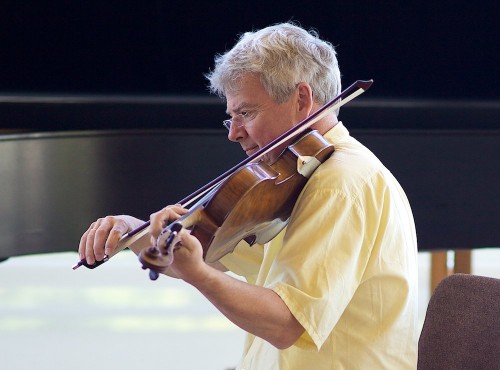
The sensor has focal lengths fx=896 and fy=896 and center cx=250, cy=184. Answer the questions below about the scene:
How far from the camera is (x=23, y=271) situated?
614 cm

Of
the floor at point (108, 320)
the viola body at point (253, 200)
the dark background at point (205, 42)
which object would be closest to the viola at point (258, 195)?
the viola body at point (253, 200)

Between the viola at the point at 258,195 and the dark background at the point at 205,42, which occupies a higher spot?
the viola at the point at 258,195

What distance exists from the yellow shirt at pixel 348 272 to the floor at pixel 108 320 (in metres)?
2.86

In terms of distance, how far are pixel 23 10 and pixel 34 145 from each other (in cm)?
132

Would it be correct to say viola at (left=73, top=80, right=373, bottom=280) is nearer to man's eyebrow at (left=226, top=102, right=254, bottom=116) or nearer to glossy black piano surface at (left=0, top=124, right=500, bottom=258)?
man's eyebrow at (left=226, top=102, right=254, bottom=116)

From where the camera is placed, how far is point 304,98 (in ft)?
5.38

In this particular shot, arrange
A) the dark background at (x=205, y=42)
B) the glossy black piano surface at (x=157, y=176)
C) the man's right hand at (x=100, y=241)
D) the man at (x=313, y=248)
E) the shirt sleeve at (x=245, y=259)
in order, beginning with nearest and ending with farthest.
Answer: the man at (x=313, y=248) < the man's right hand at (x=100, y=241) < the shirt sleeve at (x=245, y=259) < the glossy black piano surface at (x=157, y=176) < the dark background at (x=205, y=42)

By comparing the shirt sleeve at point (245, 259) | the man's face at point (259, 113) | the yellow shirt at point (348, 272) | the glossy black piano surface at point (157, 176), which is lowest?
the glossy black piano surface at point (157, 176)

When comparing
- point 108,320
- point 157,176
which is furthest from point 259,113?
point 108,320

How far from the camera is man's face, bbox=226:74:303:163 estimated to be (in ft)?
5.38

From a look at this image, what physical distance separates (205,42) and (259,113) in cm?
294

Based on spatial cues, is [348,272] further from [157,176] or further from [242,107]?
[157,176]

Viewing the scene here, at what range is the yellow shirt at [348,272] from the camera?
1372 millimetres

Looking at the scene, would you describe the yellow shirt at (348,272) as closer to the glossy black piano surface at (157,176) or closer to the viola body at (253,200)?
the viola body at (253,200)
